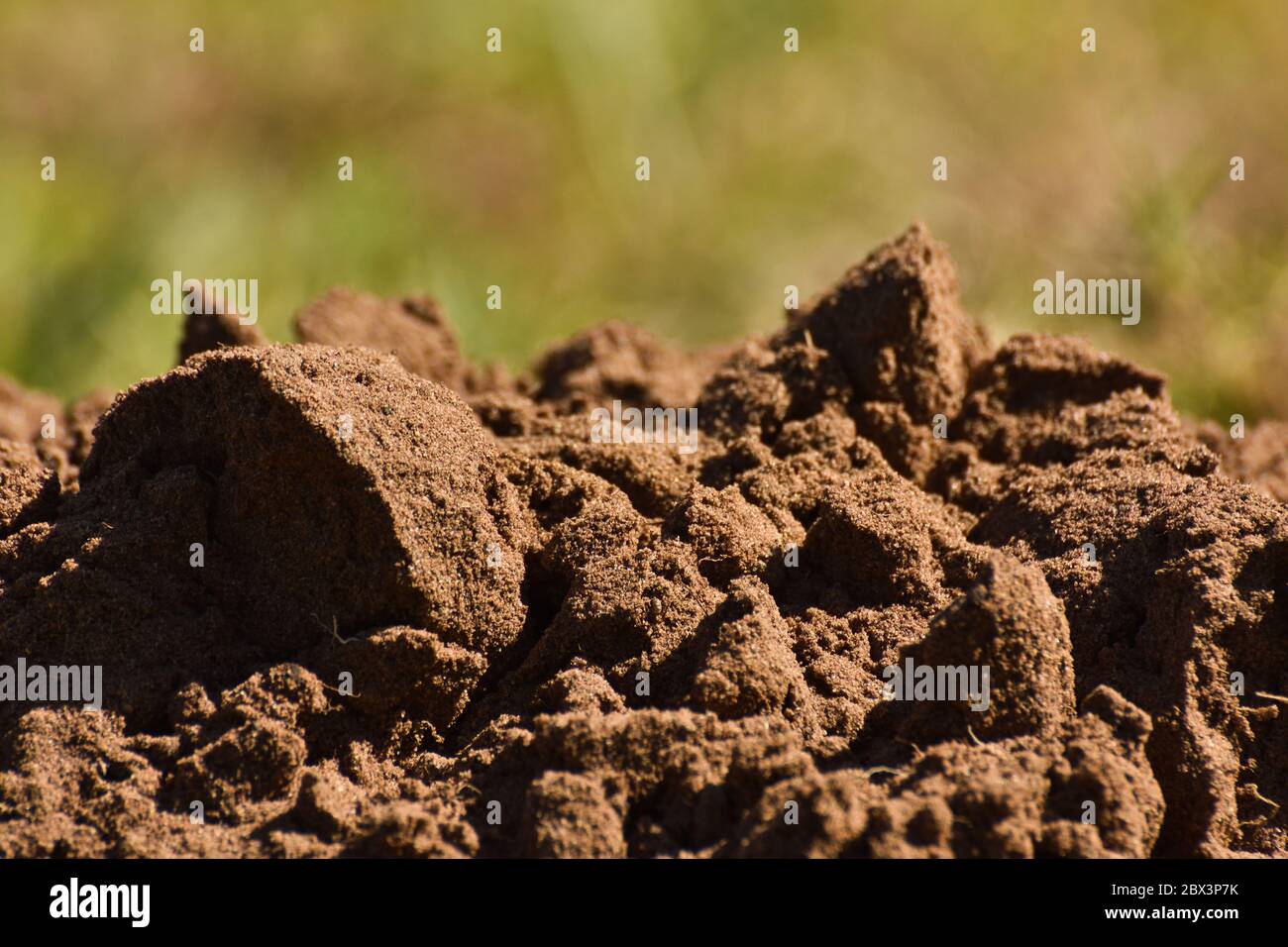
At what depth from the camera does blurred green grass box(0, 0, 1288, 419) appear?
5.60 metres

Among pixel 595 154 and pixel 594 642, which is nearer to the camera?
pixel 594 642

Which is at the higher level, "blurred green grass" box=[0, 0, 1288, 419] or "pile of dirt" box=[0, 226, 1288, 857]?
"blurred green grass" box=[0, 0, 1288, 419]

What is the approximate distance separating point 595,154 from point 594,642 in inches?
203

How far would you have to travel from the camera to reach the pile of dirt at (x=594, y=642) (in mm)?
2039

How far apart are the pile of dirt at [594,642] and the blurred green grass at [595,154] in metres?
2.47

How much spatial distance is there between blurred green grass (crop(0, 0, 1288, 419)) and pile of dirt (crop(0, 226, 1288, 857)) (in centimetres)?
247

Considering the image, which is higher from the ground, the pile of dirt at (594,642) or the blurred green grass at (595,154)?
the blurred green grass at (595,154)

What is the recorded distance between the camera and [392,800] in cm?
220

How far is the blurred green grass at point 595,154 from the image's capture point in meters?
5.60

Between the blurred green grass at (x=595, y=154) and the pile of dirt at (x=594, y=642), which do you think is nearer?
the pile of dirt at (x=594, y=642)

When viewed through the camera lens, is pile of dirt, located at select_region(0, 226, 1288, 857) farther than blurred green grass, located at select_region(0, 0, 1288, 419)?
No

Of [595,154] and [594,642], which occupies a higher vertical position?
→ [595,154]

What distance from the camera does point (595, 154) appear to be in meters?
7.16
